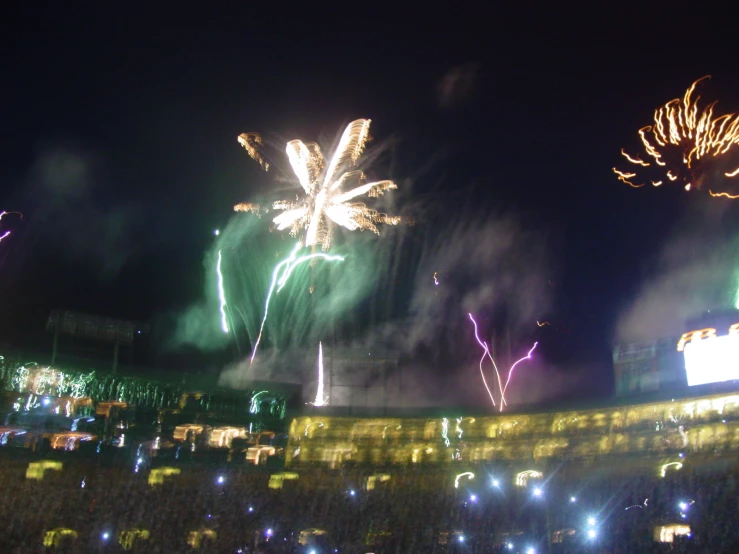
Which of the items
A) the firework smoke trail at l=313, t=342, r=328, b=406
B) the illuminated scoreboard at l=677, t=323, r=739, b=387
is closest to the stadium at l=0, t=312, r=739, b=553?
the illuminated scoreboard at l=677, t=323, r=739, b=387

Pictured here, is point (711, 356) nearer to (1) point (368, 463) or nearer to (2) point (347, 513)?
(2) point (347, 513)

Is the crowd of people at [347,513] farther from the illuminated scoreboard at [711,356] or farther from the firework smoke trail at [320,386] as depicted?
the firework smoke trail at [320,386]

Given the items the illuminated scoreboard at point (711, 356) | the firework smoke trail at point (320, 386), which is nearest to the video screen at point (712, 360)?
the illuminated scoreboard at point (711, 356)

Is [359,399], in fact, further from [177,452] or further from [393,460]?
[177,452]

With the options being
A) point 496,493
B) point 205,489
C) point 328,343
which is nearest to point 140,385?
point 205,489

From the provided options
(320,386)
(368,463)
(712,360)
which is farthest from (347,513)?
(320,386)
